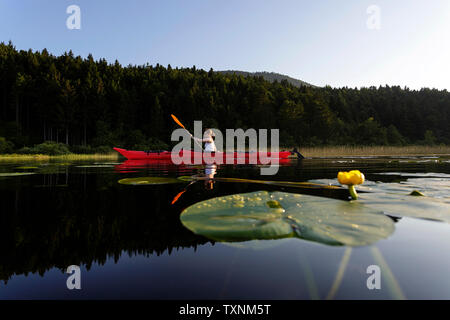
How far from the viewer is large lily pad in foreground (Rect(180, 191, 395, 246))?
148cm

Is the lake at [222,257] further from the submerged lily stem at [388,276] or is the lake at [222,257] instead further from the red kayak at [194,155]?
the red kayak at [194,155]

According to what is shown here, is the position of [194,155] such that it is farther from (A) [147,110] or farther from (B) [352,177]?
(A) [147,110]

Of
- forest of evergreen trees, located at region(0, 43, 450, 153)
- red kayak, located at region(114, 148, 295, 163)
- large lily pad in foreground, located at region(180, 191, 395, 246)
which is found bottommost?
large lily pad in foreground, located at region(180, 191, 395, 246)

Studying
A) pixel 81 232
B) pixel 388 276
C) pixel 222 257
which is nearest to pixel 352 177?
pixel 388 276

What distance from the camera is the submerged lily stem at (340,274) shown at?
95 centimetres

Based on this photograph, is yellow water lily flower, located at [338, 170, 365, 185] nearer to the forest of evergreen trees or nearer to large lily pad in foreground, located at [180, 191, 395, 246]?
large lily pad in foreground, located at [180, 191, 395, 246]

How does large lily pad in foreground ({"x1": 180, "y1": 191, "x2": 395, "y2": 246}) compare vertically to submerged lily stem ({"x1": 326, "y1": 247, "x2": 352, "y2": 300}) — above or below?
above

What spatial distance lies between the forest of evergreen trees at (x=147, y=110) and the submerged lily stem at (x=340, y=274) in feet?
94.2

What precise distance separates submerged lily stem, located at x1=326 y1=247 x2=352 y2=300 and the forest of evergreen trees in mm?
28704

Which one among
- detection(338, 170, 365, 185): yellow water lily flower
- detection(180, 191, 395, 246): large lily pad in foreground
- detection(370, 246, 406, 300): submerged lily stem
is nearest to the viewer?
detection(370, 246, 406, 300): submerged lily stem

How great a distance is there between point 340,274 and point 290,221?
0.62 m

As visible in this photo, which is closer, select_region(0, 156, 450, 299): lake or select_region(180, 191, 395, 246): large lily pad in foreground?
select_region(0, 156, 450, 299): lake

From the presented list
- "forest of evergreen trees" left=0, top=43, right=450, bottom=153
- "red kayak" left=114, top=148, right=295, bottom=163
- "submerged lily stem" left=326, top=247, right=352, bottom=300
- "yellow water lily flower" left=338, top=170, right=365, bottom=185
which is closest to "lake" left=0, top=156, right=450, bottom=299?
"submerged lily stem" left=326, top=247, right=352, bottom=300

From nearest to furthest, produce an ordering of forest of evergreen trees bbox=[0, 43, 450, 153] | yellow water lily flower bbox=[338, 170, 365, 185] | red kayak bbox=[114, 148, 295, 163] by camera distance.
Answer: yellow water lily flower bbox=[338, 170, 365, 185] → red kayak bbox=[114, 148, 295, 163] → forest of evergreen trees bbox=[0, 43, 450, 153]
